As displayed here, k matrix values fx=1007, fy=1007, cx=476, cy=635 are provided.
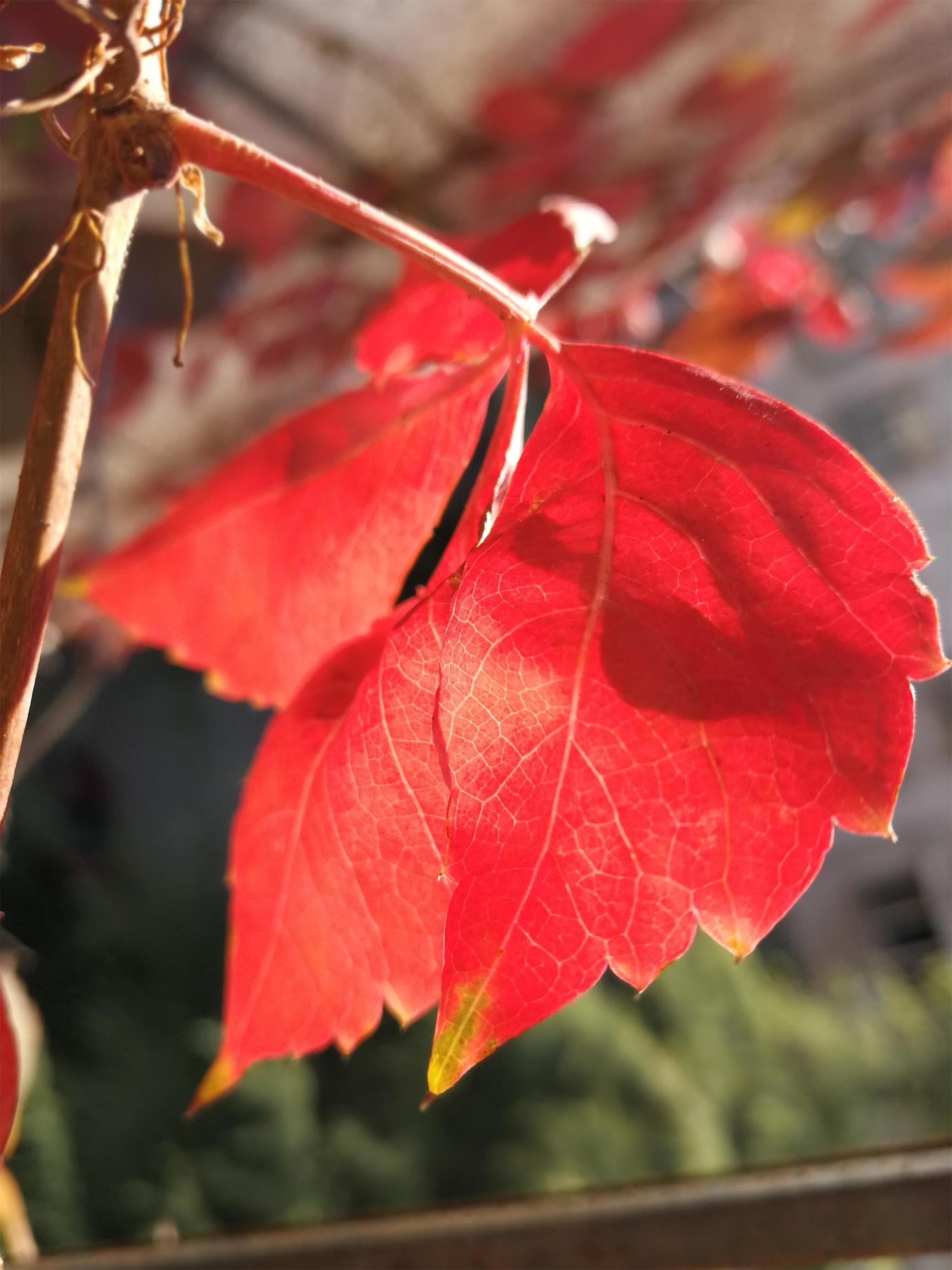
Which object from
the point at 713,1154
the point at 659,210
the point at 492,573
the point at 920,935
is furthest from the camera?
the point at 920,935

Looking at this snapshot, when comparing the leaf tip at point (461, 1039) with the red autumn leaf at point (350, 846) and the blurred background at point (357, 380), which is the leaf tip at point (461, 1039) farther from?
the blurred background at point (357, 380)

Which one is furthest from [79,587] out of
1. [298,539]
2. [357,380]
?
[357,380]

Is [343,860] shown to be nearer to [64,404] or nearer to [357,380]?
[64,404]

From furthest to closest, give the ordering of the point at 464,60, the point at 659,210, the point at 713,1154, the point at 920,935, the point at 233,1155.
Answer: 1. the point at 920,935
2. the point at 713,1154
3. the point at 233,1155
4. the point at 659,210
5. the point at 464,60

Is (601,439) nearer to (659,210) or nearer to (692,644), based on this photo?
(692,644)

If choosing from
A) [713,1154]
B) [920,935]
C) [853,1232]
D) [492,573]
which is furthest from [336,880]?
[920,935]

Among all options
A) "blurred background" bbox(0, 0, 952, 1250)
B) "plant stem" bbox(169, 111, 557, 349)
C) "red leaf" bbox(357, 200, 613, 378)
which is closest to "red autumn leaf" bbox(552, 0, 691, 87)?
"blurred background" bbox(0, 0, 952, 1250)

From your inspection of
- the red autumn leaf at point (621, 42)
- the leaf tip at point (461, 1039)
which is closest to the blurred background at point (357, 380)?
the red autumn leaf at point (621, 42)
